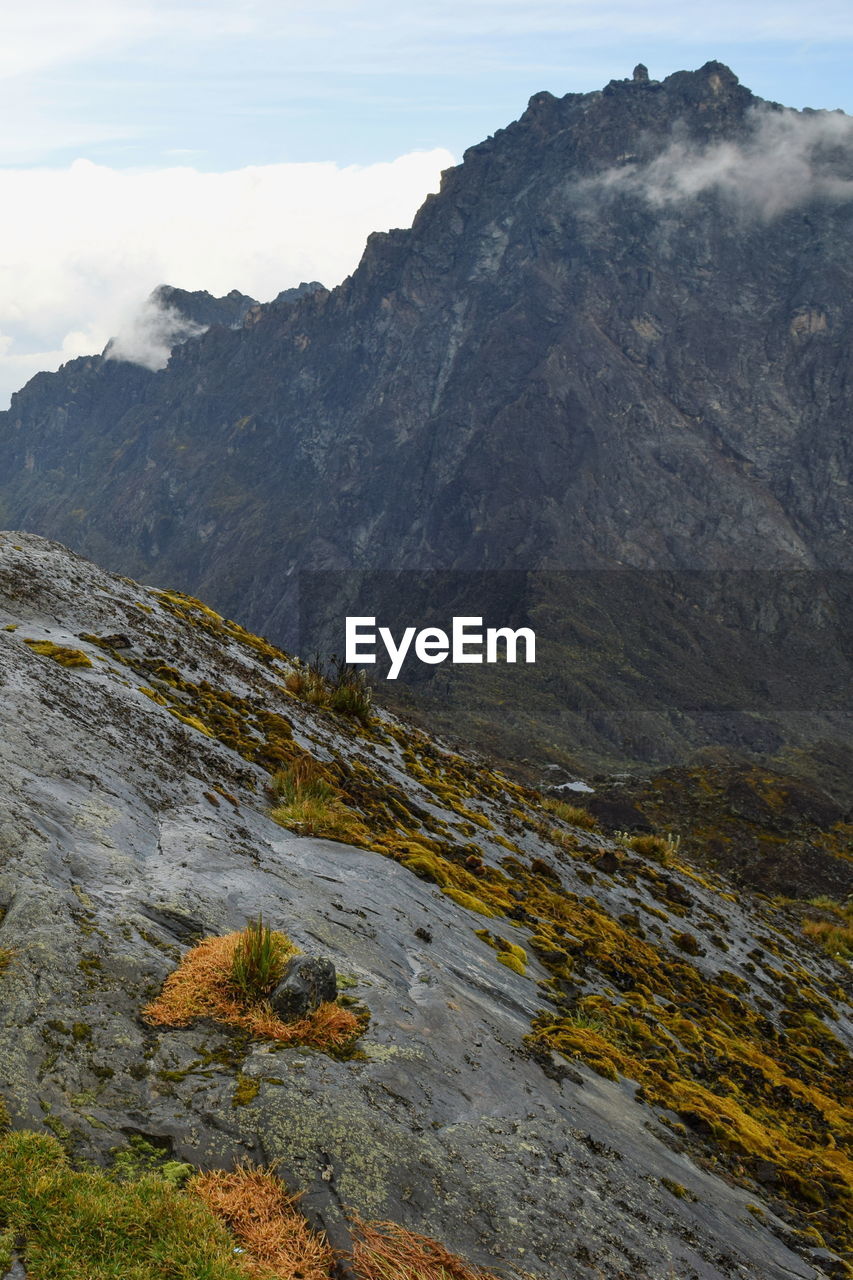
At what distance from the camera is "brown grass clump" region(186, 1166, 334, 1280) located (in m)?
4.53

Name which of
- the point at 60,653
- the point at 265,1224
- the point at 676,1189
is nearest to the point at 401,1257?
the point at 265,1224

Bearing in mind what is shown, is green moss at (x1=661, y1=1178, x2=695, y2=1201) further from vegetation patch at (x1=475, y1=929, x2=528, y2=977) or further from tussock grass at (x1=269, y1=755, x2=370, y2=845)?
tussock grass at (x1=269, y1=755, x2=370, y2=845)

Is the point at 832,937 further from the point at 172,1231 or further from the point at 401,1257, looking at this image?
the point at 172,1231

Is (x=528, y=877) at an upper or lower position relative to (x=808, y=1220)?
upper

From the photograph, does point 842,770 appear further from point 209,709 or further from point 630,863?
point 209,709

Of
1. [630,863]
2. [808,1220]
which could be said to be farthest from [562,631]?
[808,1220]

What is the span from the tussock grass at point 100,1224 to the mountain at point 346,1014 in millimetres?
18

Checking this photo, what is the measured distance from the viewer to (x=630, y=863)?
17281 millimetres

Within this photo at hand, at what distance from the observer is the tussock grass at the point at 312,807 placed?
34.6 feet

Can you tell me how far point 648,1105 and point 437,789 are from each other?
771cm

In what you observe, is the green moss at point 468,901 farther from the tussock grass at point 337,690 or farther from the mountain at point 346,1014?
the tussock grass at point 337,690

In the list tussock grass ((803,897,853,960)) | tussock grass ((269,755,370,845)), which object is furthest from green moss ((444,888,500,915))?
tussock grass ((803,897,853,960))

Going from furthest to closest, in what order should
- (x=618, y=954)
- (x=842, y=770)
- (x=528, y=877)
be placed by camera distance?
(x=842, y=770), (x=528, y=877), (x=618, y=954)

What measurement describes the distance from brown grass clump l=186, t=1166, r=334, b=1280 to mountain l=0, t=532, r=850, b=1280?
0.08 metres
